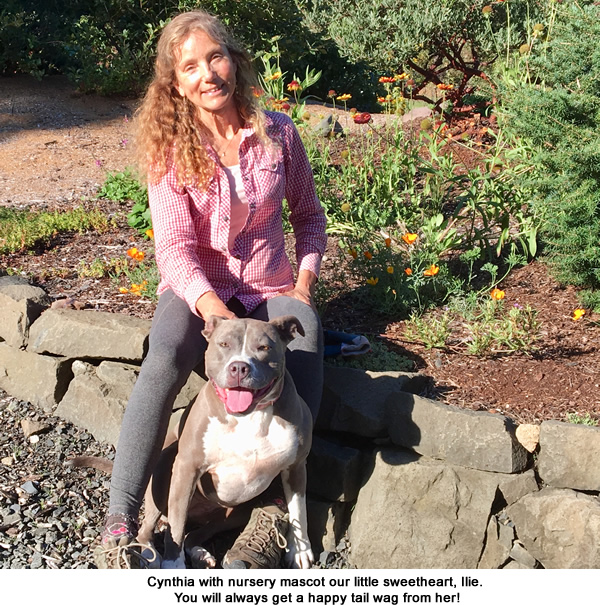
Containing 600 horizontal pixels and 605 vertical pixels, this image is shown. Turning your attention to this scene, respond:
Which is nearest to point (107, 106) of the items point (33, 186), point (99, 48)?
point (99, 48)

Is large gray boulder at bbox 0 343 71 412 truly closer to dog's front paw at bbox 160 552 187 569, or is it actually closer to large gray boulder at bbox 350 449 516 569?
dog's front paw at bbox 160 552 187 569

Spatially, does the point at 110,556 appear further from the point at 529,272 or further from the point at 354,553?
the point at 529,272

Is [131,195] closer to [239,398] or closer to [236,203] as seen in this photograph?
[236,203]

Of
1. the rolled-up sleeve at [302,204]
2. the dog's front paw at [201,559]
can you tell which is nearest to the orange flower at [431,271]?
the rolled-up sleeve at [302,204]

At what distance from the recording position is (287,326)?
281 cm

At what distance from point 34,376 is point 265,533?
5.27ft

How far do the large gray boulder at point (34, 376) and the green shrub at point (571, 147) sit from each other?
2.52 metres

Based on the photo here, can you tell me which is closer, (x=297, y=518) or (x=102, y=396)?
(x=297, y=518)

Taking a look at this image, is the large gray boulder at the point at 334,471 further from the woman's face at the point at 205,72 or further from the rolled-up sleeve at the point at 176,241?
the woman's face at the point at 205,72

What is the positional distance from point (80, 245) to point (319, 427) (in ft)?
7.95

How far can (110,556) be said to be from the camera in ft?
8.83

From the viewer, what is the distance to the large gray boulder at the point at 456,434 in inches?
118

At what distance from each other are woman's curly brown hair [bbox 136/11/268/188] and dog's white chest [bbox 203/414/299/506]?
3.29 ft

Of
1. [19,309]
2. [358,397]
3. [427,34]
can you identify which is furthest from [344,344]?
[427,34]
